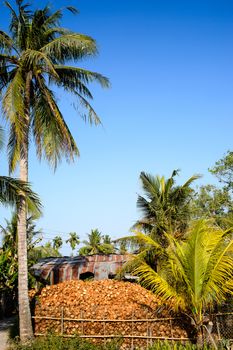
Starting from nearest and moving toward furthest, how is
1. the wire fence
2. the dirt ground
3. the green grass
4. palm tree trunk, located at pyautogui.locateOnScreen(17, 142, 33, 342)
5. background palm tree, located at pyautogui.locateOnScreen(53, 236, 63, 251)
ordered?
the green grass → the wire fence → palm tree trunk, located at pyautogui.locateOnScreen(17, 142, 33, 342) → the dirt ground → background palm tree, located at pyautogui.locateOnScreen(53, 236, 63, 251)

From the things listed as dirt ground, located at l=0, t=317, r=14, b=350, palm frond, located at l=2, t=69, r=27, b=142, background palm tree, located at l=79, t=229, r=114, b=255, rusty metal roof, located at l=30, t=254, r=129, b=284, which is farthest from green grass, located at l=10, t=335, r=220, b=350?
background palm tree, located at l=79, t=229, r=114, b=255

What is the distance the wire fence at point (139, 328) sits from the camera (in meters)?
10.5

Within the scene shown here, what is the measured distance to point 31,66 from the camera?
11742mm

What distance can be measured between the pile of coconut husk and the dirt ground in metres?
1.36

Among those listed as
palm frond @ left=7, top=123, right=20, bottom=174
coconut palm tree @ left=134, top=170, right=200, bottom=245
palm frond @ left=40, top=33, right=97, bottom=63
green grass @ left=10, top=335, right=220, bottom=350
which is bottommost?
green grass @ left=10, top=335, right=220, bottom=350

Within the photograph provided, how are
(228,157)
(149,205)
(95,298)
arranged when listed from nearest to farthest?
(95,298) < (149,205) < (228,157)

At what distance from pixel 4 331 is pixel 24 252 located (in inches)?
198

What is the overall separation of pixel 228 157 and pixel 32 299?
18160 mm

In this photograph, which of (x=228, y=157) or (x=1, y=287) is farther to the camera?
(x=228, y=157)

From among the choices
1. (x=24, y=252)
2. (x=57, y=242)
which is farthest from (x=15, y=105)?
(x=57, y=242)

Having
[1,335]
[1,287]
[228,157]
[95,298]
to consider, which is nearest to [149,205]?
[95,298]

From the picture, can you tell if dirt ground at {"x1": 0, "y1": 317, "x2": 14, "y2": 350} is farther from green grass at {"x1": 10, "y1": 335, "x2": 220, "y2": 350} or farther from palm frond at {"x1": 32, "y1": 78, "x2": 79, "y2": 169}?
palm frond at {"x1": 32, "y1": 78, "x2": 79, "y2": 169}

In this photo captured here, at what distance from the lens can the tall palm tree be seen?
36.4 ft

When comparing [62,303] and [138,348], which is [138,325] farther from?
[62,303]
